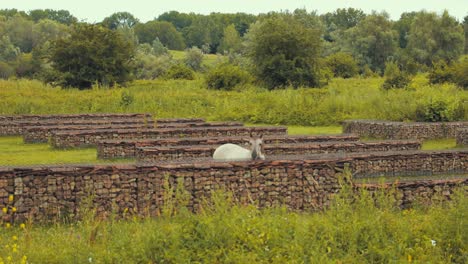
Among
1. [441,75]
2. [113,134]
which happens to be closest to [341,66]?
[441,75]

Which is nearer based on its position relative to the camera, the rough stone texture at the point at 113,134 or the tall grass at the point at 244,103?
the rough stone texture at the point at 113,134

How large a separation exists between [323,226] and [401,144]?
1220cm

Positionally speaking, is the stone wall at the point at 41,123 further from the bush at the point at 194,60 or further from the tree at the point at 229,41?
the tree at the point at 229,41

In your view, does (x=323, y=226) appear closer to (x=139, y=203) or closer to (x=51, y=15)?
(x=139, y=203)

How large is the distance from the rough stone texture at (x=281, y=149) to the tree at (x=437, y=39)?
2189 inches

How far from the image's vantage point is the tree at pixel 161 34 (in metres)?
135

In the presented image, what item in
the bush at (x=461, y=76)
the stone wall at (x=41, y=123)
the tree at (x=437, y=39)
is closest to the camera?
the stone wall at (x=41, y=123)

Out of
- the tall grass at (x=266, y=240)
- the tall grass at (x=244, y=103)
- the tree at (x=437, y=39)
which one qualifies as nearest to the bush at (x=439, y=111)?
the tall grass at (x=244, y=103)

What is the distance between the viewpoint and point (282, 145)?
20.2m

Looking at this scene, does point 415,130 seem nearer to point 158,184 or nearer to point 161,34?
point 158,184

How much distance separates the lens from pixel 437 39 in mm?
76250

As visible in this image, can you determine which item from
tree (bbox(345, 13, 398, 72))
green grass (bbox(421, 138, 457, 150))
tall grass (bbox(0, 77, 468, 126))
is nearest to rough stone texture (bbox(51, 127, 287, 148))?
green grass (bbox(421, 138, 457, 150))

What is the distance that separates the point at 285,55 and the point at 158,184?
32.3 meters

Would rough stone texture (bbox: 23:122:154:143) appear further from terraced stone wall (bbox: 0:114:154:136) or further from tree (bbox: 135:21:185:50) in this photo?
tree (bbox: 135:21:185:50)
